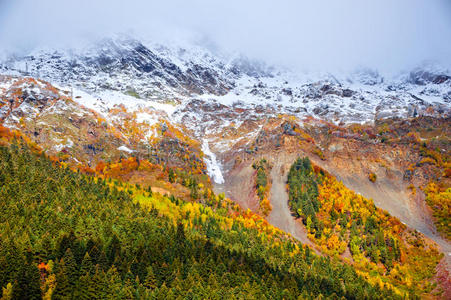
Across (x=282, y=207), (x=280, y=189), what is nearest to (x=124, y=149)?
(x=280, y=189)

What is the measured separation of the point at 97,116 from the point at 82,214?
133 m

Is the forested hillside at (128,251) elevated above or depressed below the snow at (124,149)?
above

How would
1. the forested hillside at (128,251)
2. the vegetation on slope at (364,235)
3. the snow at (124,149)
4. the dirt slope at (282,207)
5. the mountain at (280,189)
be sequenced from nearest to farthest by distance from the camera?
the forested hillside at (128,251) → the mountain at (280,189) → the vegetation on slope at (364,235) → the dirt slope at (282,207) → the snow at (124,149)

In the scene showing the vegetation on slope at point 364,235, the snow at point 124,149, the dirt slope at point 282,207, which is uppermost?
the vegetation on slope at point 364,235

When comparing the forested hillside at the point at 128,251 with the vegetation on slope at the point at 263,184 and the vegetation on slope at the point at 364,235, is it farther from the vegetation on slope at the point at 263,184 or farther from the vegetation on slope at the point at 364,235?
the vegetation on slope at the point at 263,184

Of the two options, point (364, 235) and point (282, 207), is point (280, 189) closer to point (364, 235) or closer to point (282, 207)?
point (282, 207)

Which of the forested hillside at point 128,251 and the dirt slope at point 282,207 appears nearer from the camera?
the forested hillside at point 128,251

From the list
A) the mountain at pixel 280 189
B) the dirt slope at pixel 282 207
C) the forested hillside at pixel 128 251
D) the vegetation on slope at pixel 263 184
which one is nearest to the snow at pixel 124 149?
the mountain at pixel 280 189

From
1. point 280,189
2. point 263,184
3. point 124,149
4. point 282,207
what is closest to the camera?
point 282,207

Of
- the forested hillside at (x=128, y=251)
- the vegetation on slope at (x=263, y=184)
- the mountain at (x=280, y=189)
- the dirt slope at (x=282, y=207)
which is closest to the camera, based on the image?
the forested hillside at (x=128, y=251)

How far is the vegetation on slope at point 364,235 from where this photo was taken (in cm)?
9402

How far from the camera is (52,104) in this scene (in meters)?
173

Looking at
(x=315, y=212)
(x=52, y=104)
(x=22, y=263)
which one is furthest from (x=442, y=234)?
(x=52, y=104)

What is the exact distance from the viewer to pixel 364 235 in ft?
352
